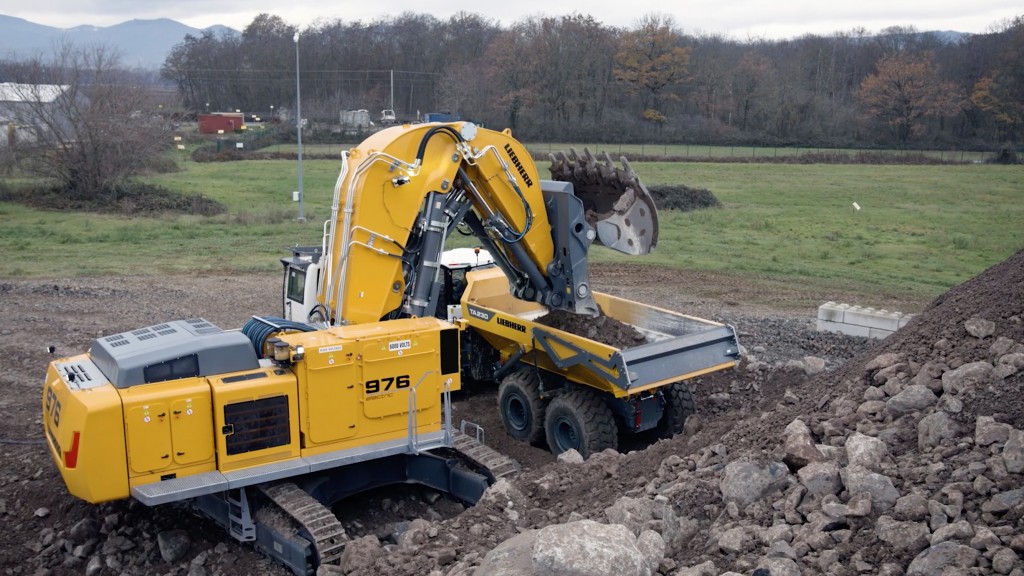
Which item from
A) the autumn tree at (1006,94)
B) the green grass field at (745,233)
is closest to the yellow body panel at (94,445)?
the green grass field at (745,233)

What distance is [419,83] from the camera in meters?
85.4

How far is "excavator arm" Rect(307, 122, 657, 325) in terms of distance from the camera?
33.0ft

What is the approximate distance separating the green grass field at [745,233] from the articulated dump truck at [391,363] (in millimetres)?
10856

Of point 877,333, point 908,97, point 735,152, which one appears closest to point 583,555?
point 877,333

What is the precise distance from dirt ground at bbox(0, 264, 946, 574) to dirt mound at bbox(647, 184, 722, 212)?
9490 millimetres

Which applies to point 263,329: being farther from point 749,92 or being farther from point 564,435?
point 749,92

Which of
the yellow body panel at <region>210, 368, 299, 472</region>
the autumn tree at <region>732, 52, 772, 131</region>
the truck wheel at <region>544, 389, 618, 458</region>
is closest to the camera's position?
the yellow body panel at <region>210, 368, 299, 472</region>

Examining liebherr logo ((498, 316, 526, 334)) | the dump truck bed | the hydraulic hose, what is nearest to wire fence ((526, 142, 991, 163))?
the dump truck bed

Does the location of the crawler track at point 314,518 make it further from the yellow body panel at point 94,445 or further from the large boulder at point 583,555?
the large boulder at point 583,555

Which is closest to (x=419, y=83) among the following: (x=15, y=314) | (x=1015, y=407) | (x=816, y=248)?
(x=816, y=248)

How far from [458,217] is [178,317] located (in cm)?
873

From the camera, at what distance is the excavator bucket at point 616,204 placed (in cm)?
1155

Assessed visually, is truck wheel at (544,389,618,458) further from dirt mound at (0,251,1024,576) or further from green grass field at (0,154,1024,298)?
green grass field at (0,154,1024,298)

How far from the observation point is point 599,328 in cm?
1175
